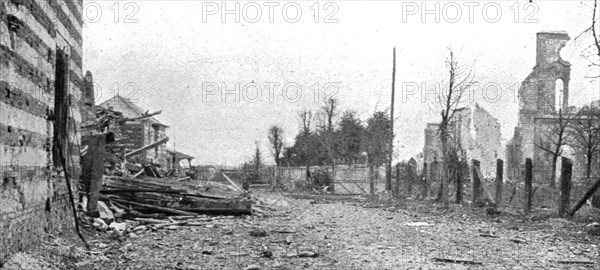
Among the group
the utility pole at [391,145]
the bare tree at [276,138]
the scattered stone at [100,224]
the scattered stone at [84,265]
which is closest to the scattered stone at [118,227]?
the scattered stone at [100,224]

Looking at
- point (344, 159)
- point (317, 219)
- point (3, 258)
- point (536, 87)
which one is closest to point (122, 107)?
point (344, 159)

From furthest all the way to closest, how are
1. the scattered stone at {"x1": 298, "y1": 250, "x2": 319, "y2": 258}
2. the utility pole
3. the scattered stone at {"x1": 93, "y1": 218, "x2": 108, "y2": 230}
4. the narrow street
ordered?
the utility pole → the scattered stone at {"x1": 93, "y1": 218, "x2": 108, "y2": 230} → the scattered stone at {"x1": 298, "y1": 250, "x2": 319, "y2": 258} → the narrow street

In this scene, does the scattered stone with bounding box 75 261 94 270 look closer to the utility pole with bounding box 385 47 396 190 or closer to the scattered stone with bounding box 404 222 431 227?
the scattered stone with bounding box 404 222 431 227

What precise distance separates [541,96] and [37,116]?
3256 cm

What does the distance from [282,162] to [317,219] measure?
153 feet

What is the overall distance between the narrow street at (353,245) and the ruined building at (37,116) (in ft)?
3.50

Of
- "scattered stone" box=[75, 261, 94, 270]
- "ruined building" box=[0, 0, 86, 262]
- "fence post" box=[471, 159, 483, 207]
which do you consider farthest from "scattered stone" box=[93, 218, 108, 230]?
"fence post" box=[471, 159, 483, 207]

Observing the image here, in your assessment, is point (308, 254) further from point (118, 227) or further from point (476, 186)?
point (476, 186)

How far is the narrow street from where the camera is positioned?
7.71 meters

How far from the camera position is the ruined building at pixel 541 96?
33844 mm

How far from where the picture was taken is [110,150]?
1716 centimetres

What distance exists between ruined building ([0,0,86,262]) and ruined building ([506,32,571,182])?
97.1 ft

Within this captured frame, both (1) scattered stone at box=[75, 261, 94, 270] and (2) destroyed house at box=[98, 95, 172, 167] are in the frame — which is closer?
(1) scattered stone at box=[75, 261, 94, 270]

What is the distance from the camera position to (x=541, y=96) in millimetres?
34375
